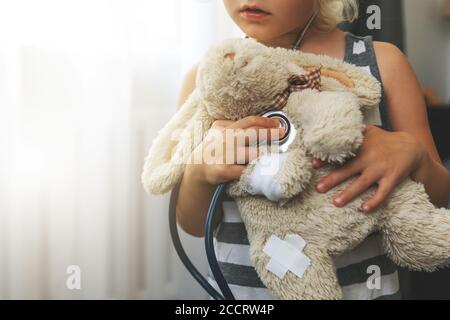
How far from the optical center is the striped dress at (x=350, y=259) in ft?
1.51

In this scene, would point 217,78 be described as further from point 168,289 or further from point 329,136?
point 168,289

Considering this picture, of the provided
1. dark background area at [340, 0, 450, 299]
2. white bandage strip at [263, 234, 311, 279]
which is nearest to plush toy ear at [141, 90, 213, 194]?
A: white bandage strip at [263, 234, 311, 279]

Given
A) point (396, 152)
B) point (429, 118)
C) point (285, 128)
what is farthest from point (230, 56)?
point (429, 118)

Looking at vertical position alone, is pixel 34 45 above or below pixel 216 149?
above

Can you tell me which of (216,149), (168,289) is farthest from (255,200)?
(168,289)

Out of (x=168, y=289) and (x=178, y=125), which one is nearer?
(x=178, y=125)

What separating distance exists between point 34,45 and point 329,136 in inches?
17.6

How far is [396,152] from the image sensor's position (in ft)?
1.43

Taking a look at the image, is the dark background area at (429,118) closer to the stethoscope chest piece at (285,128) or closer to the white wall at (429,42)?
the white wall at (429,42)

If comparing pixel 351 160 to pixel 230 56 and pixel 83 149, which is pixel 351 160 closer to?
pixel 230 56

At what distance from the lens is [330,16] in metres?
0.52

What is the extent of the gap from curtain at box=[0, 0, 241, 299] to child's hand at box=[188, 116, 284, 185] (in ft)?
0.60

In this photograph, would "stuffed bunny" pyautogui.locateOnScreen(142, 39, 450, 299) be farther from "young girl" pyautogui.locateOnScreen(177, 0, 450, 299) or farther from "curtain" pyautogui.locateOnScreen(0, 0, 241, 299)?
"curtain" pyautogui.locateOnScreen(0, 0, 241, 299)

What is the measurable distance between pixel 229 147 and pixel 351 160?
0.11m
